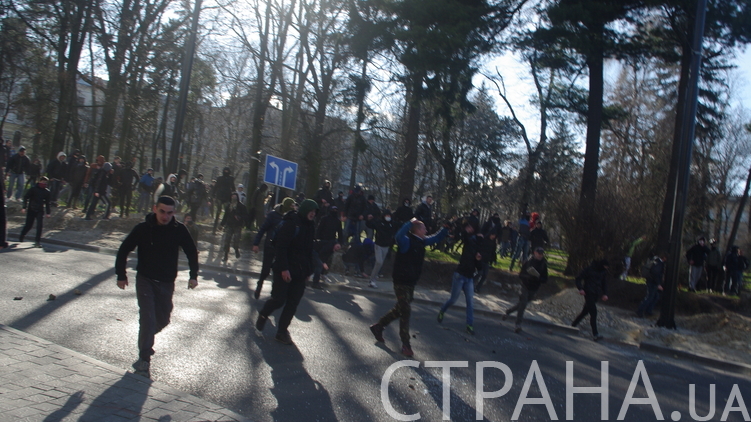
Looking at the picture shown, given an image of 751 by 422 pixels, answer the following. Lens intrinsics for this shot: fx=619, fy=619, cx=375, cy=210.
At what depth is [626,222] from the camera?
58.7 feet

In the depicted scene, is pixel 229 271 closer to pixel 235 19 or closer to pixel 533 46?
pixel 533 46

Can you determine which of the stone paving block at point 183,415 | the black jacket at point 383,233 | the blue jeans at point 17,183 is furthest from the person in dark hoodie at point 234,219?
the stone paving block at point 183,415

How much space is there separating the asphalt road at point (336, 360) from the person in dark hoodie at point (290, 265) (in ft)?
1.11

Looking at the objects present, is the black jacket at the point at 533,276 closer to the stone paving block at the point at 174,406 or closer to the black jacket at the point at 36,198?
the stone paving block at the point at 174,406

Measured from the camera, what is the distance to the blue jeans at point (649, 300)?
1472cm

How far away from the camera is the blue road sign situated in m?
15.7

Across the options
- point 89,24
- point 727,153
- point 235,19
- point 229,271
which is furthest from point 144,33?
point 727,153

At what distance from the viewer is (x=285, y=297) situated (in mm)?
7699

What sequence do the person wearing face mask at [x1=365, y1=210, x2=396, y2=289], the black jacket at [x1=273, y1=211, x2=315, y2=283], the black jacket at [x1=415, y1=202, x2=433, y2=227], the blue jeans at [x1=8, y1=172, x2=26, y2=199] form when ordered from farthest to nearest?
the blue jeans at [x1=8, y1=172, x2=26, y2=199] < the black jacket at [x1=415, y1=202, x2=433, y2=227] < the person wearing face mask at [x1=365, y1=210, x2=396, y2=289] < the black jacket at [x1=273, y1=211, x2=315, y2=283]

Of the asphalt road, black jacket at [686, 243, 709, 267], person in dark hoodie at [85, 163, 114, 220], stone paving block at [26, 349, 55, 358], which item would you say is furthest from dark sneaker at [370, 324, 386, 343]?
black jacket at [686, 243, 709, 267]

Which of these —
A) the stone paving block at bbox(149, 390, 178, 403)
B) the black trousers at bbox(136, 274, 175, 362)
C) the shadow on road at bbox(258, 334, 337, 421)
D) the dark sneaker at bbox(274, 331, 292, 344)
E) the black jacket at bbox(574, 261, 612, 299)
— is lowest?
the shadow on road at bbox(258, 334, 337, 421)

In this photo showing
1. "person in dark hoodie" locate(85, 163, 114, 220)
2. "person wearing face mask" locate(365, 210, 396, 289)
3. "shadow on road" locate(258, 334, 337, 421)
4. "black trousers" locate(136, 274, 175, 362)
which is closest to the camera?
"shadow on road" locate(258, 334, 337, 421)

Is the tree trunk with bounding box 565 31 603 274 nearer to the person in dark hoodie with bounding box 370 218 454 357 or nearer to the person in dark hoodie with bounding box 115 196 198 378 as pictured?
the person in dark hoodie with bounding box 370 218 454 357

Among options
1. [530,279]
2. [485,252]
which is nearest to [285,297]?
[530,279]
